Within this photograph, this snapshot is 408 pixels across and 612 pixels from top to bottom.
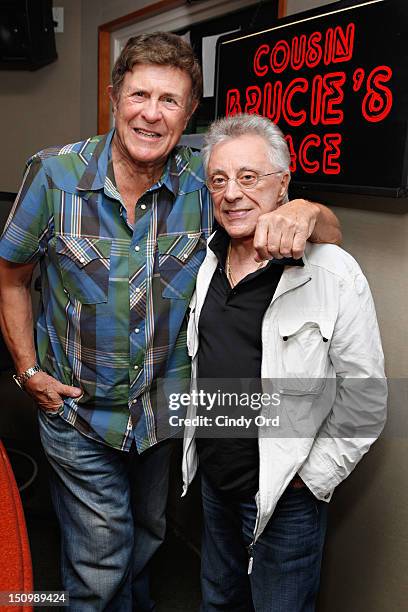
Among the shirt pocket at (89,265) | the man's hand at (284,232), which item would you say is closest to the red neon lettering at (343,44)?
the man's hand at (284,232)

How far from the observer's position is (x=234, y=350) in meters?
1.39

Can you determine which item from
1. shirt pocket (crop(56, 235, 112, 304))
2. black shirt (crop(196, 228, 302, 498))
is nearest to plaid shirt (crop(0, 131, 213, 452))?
shirt pocket (crop(56, 235, 112, 304))

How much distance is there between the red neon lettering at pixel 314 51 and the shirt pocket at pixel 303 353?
660 millimetres

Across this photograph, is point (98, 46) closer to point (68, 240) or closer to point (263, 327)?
point (68, 240)

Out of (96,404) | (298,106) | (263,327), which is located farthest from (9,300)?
(298,106)

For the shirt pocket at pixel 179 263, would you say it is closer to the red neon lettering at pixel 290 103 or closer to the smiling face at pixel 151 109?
the smiling face at pixel 151 109

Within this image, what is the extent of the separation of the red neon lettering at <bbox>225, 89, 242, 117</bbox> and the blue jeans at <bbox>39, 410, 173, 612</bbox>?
3.16 ft

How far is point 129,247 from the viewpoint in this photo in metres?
1.47

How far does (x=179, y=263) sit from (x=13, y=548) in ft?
2.62

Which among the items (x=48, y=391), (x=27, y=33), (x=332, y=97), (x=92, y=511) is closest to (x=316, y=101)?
(x=332, y=97)

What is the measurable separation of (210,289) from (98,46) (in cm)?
221

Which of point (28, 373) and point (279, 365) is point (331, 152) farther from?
point (28, 373)

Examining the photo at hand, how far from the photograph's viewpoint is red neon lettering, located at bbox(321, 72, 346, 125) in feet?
4.81

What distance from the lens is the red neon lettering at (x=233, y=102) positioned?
1.79m
